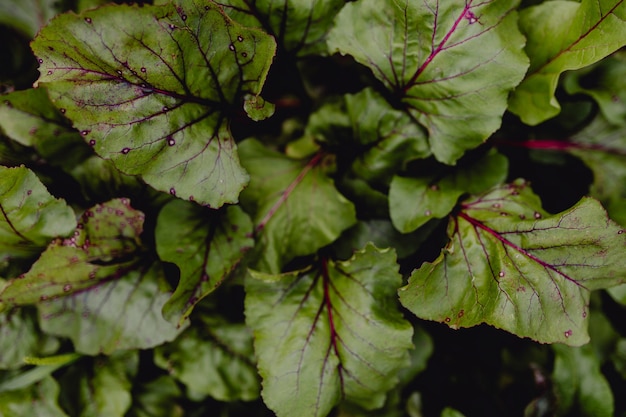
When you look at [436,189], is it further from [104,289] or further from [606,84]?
[104,289]

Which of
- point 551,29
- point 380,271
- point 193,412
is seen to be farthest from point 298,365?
point 551,29

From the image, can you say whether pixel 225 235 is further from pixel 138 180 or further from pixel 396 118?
pixel 396 118

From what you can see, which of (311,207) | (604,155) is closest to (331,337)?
(311,207)

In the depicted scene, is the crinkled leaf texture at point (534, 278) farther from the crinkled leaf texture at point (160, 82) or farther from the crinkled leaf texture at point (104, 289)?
the crinkled leaf texture at point (104, 289)

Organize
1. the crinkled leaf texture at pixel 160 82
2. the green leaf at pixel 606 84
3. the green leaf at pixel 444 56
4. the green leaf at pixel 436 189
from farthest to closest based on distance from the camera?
the green leaf at pixel 606 84, the green leaf at pixel 436 189, the green leaf at pixel 444 56, the crinkled leaf texture at pixel 160 82

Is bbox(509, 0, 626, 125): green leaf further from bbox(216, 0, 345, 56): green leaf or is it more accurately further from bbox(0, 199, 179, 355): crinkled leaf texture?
bbox(0, 199, 179, 355): crinkled leaf texture

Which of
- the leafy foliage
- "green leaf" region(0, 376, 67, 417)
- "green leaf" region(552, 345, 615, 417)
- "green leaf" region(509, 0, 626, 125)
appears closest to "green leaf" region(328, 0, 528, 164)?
the leafy foliage

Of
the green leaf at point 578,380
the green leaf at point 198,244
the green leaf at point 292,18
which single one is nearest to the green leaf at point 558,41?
the green leaf at point 292,18
